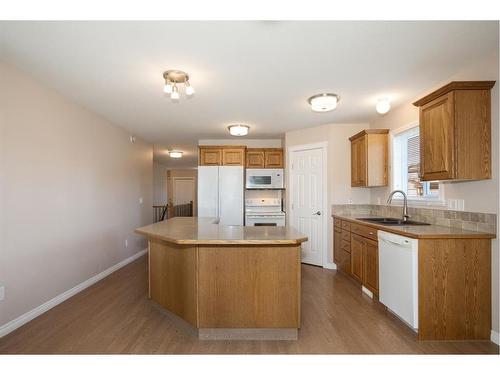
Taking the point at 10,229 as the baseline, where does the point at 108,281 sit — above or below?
below

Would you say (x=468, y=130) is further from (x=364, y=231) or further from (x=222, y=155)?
(x=222, y=155)

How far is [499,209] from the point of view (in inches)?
81.5

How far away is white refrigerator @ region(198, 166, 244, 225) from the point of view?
5035 mm

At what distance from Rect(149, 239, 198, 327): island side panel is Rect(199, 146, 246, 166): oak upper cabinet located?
254cm

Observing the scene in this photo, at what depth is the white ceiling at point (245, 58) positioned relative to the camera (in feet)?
5.97

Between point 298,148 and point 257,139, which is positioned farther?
point 257,139

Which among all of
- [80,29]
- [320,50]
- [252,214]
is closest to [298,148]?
[252,214]

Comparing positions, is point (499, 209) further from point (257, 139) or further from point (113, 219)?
point (113, 219)

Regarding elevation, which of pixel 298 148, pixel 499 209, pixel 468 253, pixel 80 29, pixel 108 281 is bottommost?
pixel 108 281

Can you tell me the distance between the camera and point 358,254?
3.37m

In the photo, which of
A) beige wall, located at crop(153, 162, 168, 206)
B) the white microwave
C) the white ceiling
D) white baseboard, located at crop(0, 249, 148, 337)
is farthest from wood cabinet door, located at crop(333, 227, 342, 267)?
beige wall, located at crop(153, 162, 168, 206)

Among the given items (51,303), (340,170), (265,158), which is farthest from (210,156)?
(51,303)
